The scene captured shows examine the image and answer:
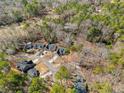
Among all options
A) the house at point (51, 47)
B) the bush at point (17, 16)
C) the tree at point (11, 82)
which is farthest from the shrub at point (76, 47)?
the bush at point (17, 16)

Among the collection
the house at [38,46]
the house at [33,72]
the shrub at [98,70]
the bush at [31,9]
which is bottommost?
the house at [33,72]

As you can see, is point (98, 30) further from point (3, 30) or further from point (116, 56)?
point (3, 30)

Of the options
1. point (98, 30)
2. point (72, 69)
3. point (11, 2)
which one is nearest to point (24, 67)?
point (72, 69)

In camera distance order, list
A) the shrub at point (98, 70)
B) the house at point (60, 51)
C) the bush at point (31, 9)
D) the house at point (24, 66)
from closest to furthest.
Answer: the shrub at point (98, 70)
the house at point (24, 66)
the house at point (60, 51)
the bush at point (31, 9)

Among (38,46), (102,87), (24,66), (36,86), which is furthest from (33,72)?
(102,87)

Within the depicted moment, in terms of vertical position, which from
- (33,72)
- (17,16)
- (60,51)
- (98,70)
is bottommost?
(33,72)

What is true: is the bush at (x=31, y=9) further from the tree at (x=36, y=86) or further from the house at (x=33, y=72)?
the tree at (x=36, y=86)

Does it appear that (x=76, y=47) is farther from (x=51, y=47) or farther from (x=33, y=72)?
(x=33, y=72)

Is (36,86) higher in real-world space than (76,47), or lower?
higher
